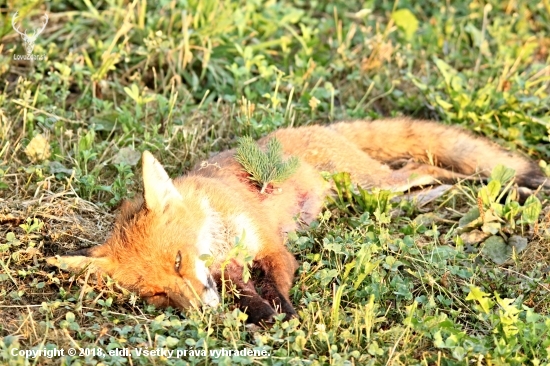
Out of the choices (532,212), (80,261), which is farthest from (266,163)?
(532,212)

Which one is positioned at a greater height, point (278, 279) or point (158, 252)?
point (158, 252)

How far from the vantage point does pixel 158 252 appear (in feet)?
12.3

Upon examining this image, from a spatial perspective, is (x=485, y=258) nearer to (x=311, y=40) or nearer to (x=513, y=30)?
(x=311, y=40)

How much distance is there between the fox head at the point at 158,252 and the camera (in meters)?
3.71

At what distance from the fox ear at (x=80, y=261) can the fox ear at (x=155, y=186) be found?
37cm

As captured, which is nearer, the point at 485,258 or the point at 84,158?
the point at 485,258

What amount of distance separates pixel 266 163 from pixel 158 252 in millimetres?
875

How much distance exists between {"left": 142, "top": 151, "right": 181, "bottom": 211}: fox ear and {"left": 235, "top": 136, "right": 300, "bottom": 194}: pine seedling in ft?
1.60

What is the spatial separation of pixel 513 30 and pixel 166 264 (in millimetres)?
4645

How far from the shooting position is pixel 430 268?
4.04 m

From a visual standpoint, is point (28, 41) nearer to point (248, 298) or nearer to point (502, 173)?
point (248, 298)

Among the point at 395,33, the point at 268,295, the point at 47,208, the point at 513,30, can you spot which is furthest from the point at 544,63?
the point at 47,208

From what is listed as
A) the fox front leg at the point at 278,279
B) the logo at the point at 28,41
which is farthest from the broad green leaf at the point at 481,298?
the logo at the point at 28,41

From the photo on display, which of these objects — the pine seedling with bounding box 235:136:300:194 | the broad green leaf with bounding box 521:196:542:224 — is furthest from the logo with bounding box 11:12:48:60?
the broad green leaf with bounding box 521:196:542:224
